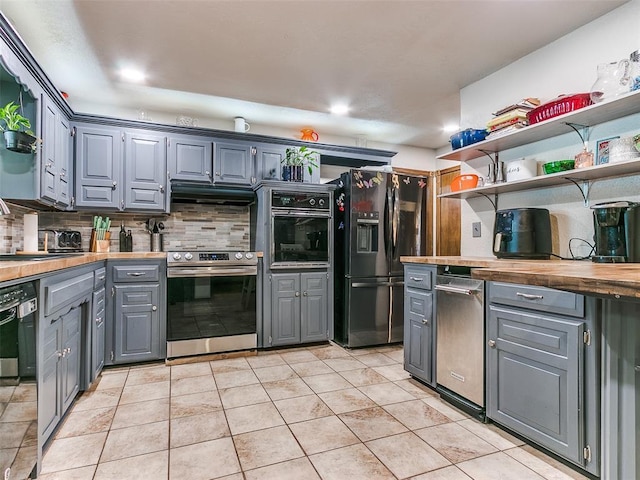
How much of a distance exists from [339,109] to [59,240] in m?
2.91

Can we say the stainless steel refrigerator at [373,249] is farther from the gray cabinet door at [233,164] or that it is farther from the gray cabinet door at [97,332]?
the gray cabinet door at [97,332]

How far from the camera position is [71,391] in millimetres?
2043

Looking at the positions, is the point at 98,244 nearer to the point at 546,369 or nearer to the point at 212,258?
the point at 212,258

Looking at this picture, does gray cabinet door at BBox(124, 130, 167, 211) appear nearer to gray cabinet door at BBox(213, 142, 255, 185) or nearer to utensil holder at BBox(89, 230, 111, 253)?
utensil holder at BBox(89, 230, 111, 253)

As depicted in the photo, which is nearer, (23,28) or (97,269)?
(23,28)

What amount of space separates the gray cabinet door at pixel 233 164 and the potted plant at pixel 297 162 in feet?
1.22

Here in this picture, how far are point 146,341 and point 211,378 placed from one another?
713mm

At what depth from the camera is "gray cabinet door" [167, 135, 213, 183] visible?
3.48 m

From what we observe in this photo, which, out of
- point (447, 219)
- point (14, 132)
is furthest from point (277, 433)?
point (447, 219)

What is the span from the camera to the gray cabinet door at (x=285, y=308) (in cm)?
339

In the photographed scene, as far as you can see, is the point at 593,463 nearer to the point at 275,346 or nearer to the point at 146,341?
the point at 275,346

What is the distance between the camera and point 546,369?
162cm

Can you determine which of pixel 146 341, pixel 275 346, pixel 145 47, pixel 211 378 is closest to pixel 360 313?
pixel 275 346

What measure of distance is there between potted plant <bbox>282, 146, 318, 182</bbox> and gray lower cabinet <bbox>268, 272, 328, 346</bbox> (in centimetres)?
105
